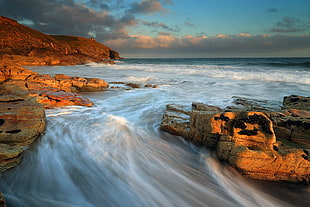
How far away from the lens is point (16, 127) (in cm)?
358

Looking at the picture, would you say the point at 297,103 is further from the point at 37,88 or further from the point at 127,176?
the point at 37,88

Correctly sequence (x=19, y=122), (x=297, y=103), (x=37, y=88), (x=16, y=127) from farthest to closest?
(x=37, y=88) → (x=297, y=103) → (x=19, y=122) → (x=16, y=127)

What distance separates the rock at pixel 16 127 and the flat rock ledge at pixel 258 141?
11.7 ft

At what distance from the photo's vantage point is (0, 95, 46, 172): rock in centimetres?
291

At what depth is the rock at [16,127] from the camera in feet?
9.53

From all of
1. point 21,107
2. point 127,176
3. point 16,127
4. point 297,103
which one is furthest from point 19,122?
point 297,103

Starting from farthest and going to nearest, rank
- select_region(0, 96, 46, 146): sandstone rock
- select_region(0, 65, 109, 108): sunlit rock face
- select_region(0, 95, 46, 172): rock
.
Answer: select_region(0, 65, 109, 108): sunlit rock face < select_region(0, 96, 46, 146): sandstone rock < select_region(0, 95, 46, 172): rock

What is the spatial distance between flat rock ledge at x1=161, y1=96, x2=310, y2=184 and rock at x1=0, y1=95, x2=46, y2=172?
3.56m

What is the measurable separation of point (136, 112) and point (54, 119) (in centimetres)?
284

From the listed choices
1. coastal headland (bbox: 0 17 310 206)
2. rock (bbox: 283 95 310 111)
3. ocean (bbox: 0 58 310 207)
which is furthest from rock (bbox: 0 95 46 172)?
rock (bbox: 283 95 310 111)

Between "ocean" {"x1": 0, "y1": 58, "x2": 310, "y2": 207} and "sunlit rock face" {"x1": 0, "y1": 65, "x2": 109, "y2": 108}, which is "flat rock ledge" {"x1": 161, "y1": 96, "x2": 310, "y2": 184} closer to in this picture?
"ocean" {"x1": 0, "y1": 58, "x2": 310, "y2": 207}

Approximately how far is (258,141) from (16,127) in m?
4.84

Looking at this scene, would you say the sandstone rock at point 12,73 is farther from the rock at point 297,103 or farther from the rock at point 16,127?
the rock at point 297,103

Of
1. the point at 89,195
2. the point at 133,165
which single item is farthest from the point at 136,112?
the point at 89,195
